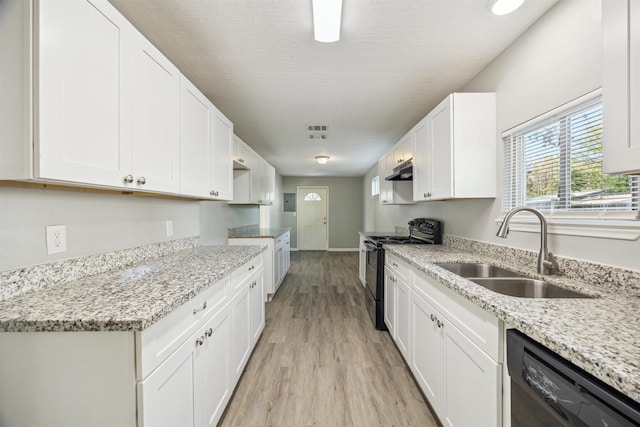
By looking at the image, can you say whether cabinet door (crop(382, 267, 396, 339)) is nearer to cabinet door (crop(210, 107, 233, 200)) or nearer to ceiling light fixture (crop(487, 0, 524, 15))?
cabinet door (crop(210, 107, 233, 200))

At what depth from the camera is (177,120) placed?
1.60 meters

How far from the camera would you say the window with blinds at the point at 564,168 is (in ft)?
3.96

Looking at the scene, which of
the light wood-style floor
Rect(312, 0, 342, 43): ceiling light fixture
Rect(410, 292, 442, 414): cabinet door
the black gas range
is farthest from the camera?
the black gas range

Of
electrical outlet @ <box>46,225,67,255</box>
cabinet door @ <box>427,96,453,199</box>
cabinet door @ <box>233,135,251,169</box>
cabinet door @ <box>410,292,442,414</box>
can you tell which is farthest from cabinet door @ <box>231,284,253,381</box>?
cabinet door @ <box>427,96,453,199</box>

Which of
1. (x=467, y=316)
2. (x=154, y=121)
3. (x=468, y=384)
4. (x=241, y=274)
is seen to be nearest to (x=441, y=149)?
(x=467, y=316)

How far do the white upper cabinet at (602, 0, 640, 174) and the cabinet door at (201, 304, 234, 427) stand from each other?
172cm

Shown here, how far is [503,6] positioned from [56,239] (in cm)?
258

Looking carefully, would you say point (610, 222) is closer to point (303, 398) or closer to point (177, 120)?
point (303, 398)

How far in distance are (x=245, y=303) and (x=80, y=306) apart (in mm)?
1147

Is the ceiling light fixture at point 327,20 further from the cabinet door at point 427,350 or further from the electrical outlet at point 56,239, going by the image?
the cabinet door at point 427,350

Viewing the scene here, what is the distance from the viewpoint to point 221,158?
7.55 ft

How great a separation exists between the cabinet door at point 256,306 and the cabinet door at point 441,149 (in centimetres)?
176

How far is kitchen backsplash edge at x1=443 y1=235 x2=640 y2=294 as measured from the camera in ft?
3.54

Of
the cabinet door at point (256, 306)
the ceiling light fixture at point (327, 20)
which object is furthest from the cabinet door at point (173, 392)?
the ceiling light fixture at point (327, 20)
